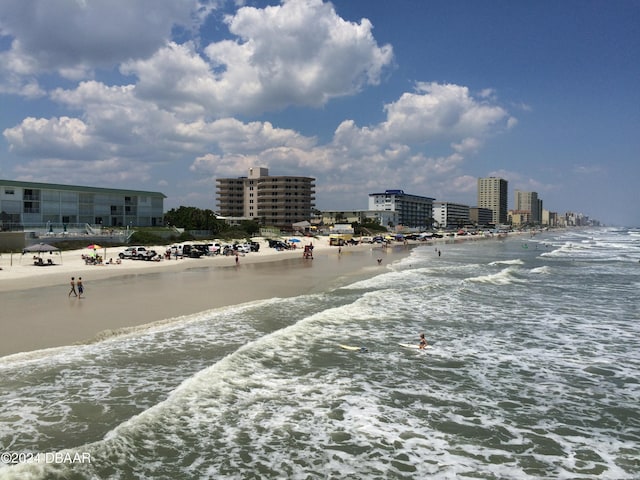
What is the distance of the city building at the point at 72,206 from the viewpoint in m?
57.8

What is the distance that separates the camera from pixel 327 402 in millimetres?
11406

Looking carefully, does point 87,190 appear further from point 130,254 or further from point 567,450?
point 567,450

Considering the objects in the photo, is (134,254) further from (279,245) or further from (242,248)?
(279,245)

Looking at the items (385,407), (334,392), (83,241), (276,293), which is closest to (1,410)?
(334,392)

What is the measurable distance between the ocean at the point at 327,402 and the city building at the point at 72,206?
4752 cm

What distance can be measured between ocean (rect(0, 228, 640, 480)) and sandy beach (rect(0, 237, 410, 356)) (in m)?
2.31

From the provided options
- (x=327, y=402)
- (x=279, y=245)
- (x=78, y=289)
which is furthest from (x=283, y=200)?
(x=327, y=402)

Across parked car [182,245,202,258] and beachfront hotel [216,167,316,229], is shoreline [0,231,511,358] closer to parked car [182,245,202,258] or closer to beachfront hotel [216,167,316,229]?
parked car [182,245,202,258]

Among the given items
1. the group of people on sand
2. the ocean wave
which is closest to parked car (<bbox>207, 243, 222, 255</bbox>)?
the group of people on sand

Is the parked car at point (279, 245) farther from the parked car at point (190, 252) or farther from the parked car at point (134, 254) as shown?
the parked car at point (134, 254)

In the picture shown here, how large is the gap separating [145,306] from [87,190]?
54.3 metres

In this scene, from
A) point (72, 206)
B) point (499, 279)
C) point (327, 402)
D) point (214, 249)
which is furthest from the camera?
point (72, 206)

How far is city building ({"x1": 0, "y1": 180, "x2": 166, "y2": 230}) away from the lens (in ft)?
190

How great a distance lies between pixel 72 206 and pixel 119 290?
153 feet
